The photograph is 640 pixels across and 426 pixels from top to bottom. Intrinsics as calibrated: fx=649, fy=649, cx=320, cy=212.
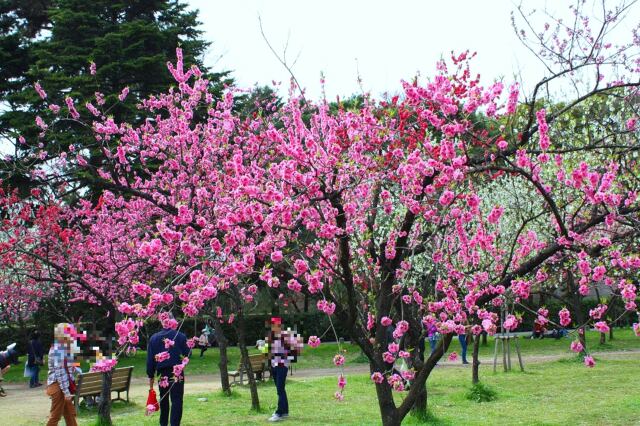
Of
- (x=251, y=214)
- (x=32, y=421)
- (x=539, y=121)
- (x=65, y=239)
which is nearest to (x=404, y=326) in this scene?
(x=251, y=214)

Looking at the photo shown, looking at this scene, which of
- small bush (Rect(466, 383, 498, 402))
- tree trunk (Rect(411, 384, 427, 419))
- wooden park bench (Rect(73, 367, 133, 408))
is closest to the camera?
tree trunk (Rect(411, 384, 427, 419))

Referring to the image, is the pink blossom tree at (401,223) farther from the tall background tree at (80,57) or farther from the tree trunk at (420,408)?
the tall background tree at (80,57)

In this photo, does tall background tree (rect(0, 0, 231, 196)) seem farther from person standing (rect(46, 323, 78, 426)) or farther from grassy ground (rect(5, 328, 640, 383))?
person standing (rect(46, 323, 78, 426))

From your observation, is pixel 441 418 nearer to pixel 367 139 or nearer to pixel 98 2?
pixel 367 139

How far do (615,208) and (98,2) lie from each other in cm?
2134

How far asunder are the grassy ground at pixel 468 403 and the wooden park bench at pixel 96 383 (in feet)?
1.29

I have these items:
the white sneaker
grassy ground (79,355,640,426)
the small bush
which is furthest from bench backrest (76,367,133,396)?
the small bush

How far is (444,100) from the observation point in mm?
5820

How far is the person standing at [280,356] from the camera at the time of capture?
10.0 metres

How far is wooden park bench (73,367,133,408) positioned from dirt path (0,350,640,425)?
2.15 ft

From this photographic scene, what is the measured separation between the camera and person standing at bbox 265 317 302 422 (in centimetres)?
1002

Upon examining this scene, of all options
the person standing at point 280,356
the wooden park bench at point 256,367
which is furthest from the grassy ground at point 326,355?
the person standing at point 280,356

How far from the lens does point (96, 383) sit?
1280cm

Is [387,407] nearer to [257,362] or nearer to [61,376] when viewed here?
[61,376]
